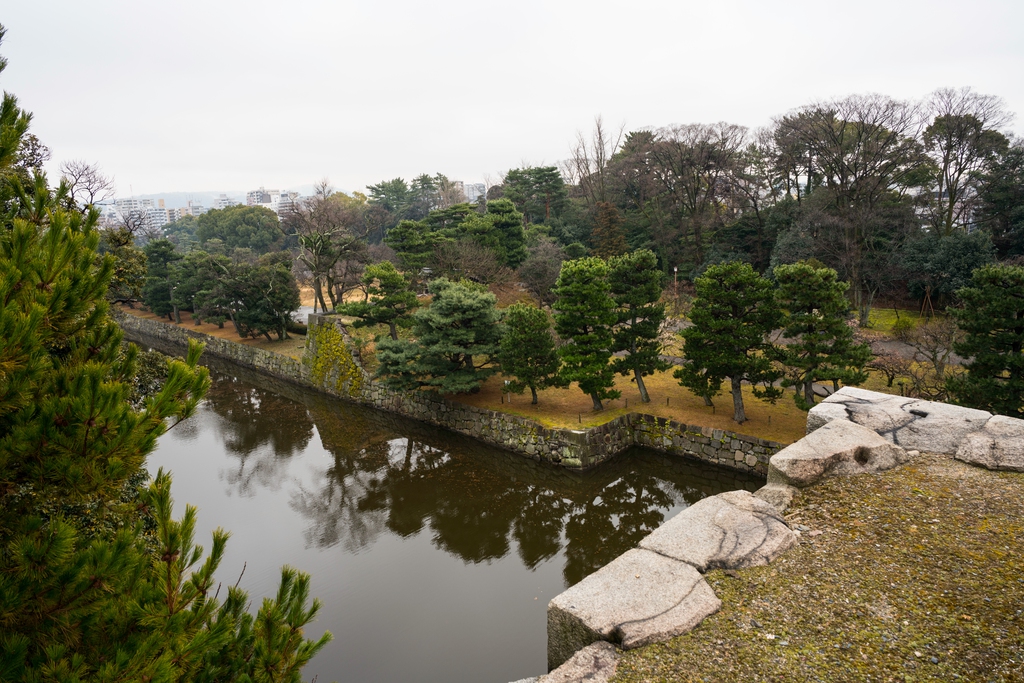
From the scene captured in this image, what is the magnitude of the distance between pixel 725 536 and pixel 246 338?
23.7 m

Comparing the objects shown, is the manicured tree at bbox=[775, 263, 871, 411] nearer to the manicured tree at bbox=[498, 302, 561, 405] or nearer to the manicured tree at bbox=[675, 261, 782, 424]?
the manicured tree at bbox=[675, 261, 782, 424]

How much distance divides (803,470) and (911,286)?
18533mm

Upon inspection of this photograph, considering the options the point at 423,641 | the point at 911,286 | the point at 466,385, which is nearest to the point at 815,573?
the point at 423,641

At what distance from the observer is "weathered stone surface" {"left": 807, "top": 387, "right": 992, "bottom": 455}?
5.54 m

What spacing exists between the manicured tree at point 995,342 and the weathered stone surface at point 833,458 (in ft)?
15.5

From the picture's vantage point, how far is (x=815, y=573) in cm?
409

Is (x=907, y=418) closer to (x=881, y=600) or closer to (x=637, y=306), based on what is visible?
(x=881, y=600)

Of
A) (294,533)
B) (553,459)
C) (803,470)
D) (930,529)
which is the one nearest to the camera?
(930,529)

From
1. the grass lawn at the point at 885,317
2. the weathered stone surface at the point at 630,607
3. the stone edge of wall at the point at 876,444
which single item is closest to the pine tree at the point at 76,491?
the weathered stone surface at the point at 630,607

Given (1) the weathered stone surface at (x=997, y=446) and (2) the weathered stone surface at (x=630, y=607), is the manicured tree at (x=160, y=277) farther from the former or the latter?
(1) the weathered stone surface at (x=997, y=446)

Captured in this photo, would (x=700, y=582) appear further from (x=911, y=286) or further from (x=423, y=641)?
(x=911, y=286)

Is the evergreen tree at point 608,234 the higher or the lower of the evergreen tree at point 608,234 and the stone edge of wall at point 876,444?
the higher

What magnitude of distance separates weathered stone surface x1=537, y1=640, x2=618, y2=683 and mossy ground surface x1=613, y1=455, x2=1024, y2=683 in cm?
10

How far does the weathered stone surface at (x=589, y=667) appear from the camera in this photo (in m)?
3.38
